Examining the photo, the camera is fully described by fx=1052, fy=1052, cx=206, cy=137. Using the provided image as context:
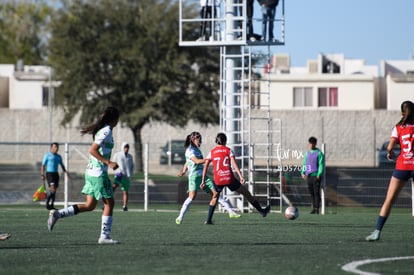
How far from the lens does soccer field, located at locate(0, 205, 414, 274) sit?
12.1 meters

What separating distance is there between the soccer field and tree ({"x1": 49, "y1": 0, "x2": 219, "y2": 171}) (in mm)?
38376

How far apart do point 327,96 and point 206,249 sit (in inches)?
2428

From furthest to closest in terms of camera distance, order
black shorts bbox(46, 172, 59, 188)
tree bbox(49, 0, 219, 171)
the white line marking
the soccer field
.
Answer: tree bbox(49, 0, 219, 171) → black shorts bbox(46, 172, 59, 188) → the soccer field → the white line marking

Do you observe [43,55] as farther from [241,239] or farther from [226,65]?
[241,239]

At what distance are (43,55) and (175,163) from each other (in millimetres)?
74306

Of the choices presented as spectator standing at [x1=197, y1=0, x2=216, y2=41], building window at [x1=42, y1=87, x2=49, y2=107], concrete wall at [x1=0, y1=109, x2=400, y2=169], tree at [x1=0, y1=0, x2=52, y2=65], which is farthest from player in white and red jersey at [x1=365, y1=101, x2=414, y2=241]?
tree at [x1=0, y1=0, x2=52, y2=65]

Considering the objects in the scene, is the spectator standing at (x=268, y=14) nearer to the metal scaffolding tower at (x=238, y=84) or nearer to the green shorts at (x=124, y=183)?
the metal scaffolding tower at (x=238, y=84)

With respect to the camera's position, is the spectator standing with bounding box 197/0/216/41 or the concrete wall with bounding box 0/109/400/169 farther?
the concrete wall with bounding box 0/109/400/169

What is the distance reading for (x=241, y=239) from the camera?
16.8 metres

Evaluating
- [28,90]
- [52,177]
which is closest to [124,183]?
[52,177]

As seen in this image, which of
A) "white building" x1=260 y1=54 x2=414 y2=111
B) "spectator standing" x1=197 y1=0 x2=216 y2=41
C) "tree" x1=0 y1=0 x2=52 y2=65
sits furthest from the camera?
"tree" x1=0 y1=0 x2=52 y2=65

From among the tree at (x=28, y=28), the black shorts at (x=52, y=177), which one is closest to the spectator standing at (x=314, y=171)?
the black shorts at (x=52, y=177)

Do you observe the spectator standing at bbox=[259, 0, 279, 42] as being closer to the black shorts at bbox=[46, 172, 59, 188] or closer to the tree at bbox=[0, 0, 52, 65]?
the black shorts at bbox=[46, 172, 59, 188]

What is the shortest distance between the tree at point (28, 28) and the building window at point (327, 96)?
143 feet
